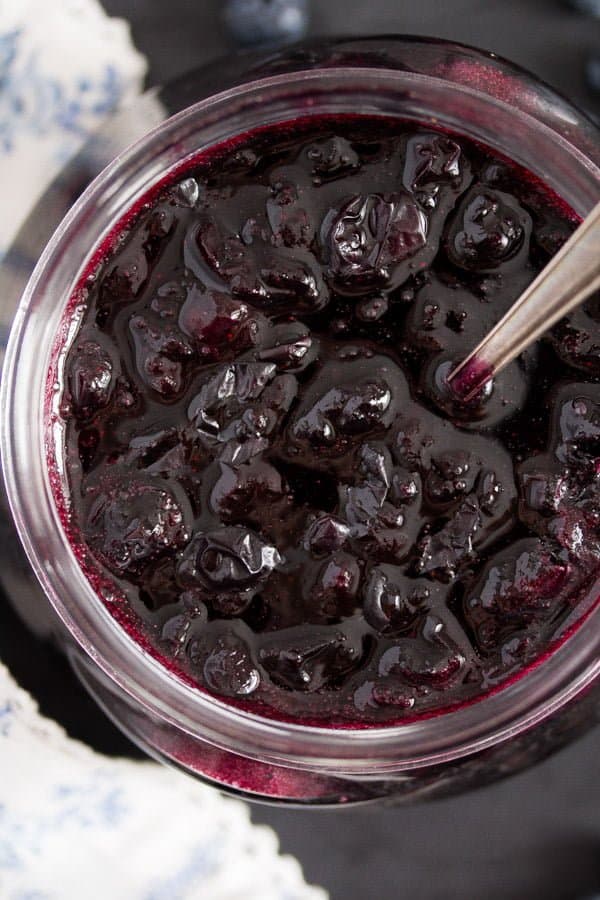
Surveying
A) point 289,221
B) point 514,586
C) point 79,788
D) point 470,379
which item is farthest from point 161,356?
point 79,788

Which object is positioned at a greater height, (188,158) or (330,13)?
(330,13)

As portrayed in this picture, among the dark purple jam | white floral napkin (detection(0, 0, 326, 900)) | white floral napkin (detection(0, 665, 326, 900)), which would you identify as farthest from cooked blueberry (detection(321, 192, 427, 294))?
white floral napkin (detection(0, 665, 326, 900))

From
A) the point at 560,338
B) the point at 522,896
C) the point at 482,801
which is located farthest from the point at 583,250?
the point at 522,896

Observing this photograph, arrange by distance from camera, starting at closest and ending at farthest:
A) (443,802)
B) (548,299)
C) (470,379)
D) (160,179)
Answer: (548,299)
(470,379)
(160,179)
(443,802)

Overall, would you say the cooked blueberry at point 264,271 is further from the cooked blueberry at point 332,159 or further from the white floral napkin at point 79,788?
the white floral napkin at point 79,788

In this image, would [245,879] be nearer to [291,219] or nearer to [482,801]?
[482,801]

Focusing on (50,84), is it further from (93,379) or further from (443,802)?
(443,802)

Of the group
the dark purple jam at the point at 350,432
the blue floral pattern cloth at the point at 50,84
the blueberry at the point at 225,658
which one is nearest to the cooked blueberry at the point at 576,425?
the dark purple jam at the point at 350,432
